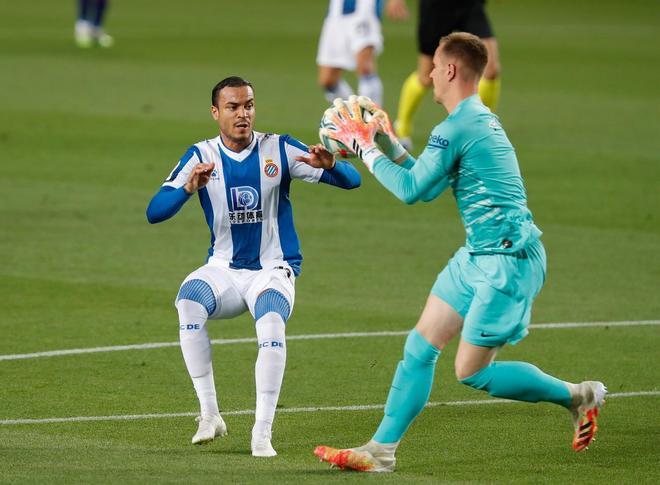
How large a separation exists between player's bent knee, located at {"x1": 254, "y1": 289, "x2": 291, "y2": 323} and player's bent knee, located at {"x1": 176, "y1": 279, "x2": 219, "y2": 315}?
226 millimetres

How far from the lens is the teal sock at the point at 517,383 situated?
7.11 metres

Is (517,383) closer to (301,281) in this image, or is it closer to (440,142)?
(440,142)

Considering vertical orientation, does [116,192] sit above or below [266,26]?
below

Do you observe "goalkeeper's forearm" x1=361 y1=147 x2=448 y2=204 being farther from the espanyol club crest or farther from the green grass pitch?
the green grass pitch

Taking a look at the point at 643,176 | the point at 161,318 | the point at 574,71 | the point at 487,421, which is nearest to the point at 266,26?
the point at 574,71

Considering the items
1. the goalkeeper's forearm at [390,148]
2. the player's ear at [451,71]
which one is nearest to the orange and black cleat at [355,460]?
the goalkeeper's forearm at [390,148]

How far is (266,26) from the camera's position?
118 ft

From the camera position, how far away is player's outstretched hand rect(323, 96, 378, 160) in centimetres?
724

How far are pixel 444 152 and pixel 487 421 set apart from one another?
1.90 metres

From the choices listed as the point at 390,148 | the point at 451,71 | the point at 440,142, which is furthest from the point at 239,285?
the point at 451,71

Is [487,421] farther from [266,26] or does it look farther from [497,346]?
[266,26]

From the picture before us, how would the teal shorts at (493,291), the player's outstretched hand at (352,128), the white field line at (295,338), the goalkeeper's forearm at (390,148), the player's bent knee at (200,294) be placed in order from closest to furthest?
the teal shorts at (493,291)
the player's outstretched hand at (352,128)
the goalkeeper's forearm at (390,148)
the player's bent knee at (200,294)
the white field line at (295,338)

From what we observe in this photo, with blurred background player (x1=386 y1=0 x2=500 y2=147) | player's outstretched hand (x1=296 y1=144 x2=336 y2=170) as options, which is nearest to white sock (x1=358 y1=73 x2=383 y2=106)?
blurred background player (x1=386 y1=0 x2=500 y2=147)

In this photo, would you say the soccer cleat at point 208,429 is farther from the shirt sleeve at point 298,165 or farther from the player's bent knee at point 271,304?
the shirt sleeve at point 298,165
